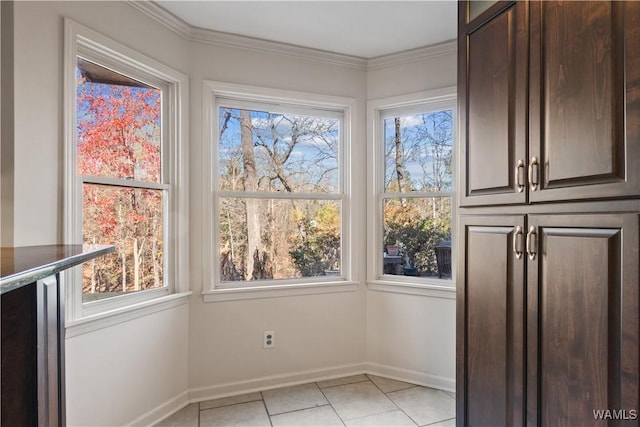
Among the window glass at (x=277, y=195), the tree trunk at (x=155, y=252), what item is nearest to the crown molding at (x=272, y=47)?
the window glass at (x=277, y=195)

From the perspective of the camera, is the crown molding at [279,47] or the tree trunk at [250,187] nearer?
the crown molding at [279,47]

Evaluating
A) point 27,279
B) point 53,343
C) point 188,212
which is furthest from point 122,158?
point 27,279

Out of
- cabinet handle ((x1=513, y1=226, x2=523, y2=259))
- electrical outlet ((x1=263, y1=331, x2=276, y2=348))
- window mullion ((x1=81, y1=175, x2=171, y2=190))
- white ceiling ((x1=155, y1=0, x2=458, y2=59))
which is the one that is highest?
white ceiling ((x1=155, y1=0, x2=458, y2=59))

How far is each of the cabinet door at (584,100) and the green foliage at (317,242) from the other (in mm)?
1696

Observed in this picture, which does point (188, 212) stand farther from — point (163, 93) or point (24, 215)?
point (24, 215)

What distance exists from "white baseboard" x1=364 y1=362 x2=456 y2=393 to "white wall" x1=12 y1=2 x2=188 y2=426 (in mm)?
1453

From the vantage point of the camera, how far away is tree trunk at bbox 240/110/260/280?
8.98 ft

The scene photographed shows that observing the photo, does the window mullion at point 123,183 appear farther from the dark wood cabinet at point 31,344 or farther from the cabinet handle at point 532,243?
the cabinet handle at point 532,243

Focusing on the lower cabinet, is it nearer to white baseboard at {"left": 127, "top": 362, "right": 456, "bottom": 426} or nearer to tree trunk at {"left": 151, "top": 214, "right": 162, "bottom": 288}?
white baseboard at {"left": 127, "top": 362, "right": 456, "bottom": 426}

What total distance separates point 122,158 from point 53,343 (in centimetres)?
140

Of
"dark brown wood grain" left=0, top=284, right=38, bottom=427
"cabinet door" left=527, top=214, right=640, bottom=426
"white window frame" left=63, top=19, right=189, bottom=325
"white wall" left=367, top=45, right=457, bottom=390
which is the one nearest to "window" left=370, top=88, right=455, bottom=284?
"white wall" left=367, top=45, right=457, bottom=390

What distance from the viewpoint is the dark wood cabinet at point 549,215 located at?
1.14 m

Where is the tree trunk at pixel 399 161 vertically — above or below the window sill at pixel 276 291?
above

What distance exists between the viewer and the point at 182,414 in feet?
7.68
